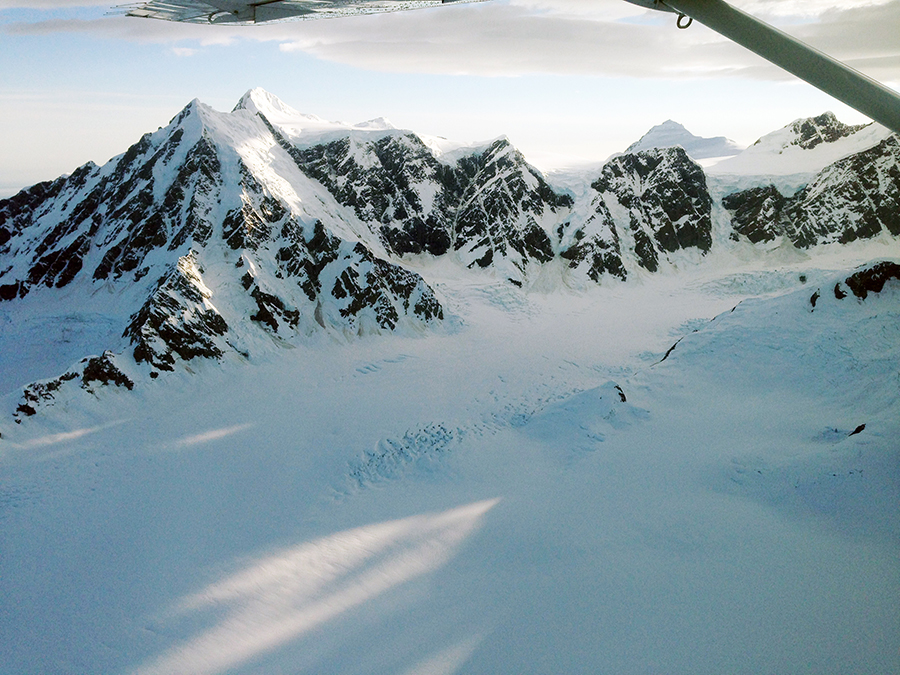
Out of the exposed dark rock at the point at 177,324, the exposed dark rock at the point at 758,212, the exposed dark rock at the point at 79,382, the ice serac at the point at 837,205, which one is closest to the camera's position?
the exposed dark rock at the point at 79,382

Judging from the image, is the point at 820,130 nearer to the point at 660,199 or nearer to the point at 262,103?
the point at 660,199

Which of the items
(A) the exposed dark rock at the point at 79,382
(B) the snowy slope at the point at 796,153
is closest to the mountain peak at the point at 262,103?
(A) the exposed dark rock at the point at 79,382

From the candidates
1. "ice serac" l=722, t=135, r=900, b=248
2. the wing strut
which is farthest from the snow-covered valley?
the wing strut

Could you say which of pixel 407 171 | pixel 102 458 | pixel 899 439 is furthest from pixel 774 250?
pixel 102 458

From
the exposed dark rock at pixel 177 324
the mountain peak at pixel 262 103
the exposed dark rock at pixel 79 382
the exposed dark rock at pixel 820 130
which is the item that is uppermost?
the mountain peak at pixel 262 103

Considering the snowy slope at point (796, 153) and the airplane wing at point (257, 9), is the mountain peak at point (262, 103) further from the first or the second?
the airplane wing at point (257, 9)

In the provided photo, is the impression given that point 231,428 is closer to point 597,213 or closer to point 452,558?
point 452,558
